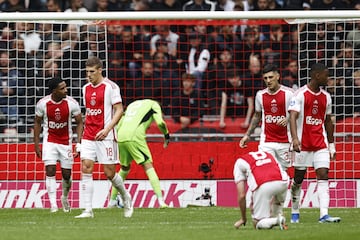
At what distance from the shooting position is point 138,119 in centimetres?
1909

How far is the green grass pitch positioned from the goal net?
5.24 ft

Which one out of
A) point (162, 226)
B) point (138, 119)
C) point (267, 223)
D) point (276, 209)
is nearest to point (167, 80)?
point (138, 119)

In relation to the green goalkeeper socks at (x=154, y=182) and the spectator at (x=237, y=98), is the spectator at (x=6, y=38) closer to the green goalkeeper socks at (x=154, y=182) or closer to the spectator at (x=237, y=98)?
the green goalkeeper socks at (x=154, y=182)

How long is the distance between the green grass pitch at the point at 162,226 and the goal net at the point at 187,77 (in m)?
1.60

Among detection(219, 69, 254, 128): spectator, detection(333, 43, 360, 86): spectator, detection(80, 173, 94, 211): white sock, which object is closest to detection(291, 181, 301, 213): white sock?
detection(80, 173, 94, 211): white sock

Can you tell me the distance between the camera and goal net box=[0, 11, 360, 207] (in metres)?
19.8

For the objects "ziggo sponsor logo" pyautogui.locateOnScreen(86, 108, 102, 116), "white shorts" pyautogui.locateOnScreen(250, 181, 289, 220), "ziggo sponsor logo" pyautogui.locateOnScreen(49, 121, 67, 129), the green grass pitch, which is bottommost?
the green grass pitch

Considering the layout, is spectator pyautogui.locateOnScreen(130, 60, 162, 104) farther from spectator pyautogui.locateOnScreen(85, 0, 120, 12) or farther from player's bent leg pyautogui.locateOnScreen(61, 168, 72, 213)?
player's bent leg pyautogui.locateOnScreen(61, 168, 72, 213)

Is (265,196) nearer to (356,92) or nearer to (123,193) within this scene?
(123,193)

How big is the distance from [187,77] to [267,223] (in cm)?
790

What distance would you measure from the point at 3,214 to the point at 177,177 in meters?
3.67

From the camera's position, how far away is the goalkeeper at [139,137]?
738 inches

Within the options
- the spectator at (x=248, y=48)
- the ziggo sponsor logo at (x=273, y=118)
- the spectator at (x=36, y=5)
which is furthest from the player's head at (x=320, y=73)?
the spectator at (x=36, y=5)

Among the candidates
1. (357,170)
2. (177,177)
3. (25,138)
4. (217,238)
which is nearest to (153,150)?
(177,177)
